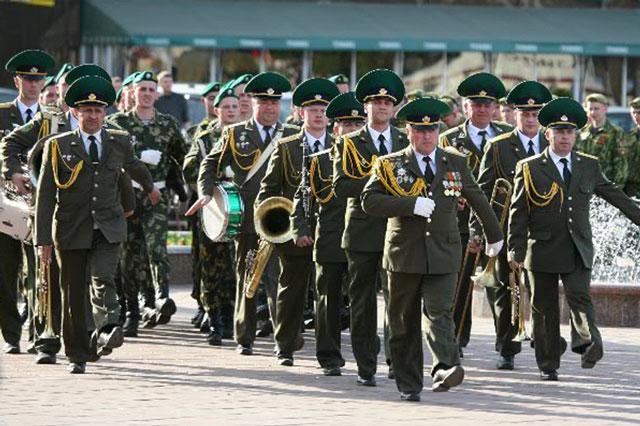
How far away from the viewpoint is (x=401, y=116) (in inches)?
470

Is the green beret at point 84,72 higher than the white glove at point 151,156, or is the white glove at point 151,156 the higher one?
the green beret at point 84,72

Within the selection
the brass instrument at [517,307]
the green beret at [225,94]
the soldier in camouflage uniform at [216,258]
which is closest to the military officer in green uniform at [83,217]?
the soldier in camouflage uniform at [216,258]

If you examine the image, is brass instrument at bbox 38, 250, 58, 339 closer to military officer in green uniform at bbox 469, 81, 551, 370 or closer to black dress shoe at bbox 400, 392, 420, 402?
black dress shoe at bbox 400, 392, 420, 402

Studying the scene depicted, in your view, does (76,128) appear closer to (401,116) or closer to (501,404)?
(401,116)

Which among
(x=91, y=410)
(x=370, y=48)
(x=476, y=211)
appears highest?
(x=370, y=48)

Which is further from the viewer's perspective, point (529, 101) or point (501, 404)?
point (529, 101)

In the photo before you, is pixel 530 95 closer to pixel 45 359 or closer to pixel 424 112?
pixel 424 112

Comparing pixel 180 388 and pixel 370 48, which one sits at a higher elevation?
pixel 370 48

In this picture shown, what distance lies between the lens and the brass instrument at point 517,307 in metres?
14.0

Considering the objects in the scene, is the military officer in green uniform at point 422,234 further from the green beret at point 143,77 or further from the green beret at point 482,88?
the green beret at point 143,77

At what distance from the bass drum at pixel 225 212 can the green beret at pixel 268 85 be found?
79 cm

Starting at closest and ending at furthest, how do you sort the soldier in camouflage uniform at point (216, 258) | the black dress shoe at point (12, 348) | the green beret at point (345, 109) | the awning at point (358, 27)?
the green beret at point (345, 109)
the black dress shoe at point (12, 348)
the soldier in camouflage uniform at point (216, 258)
the awning at point (358, 27)

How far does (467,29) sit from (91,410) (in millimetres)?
29028

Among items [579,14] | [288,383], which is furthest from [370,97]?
[579,14]
